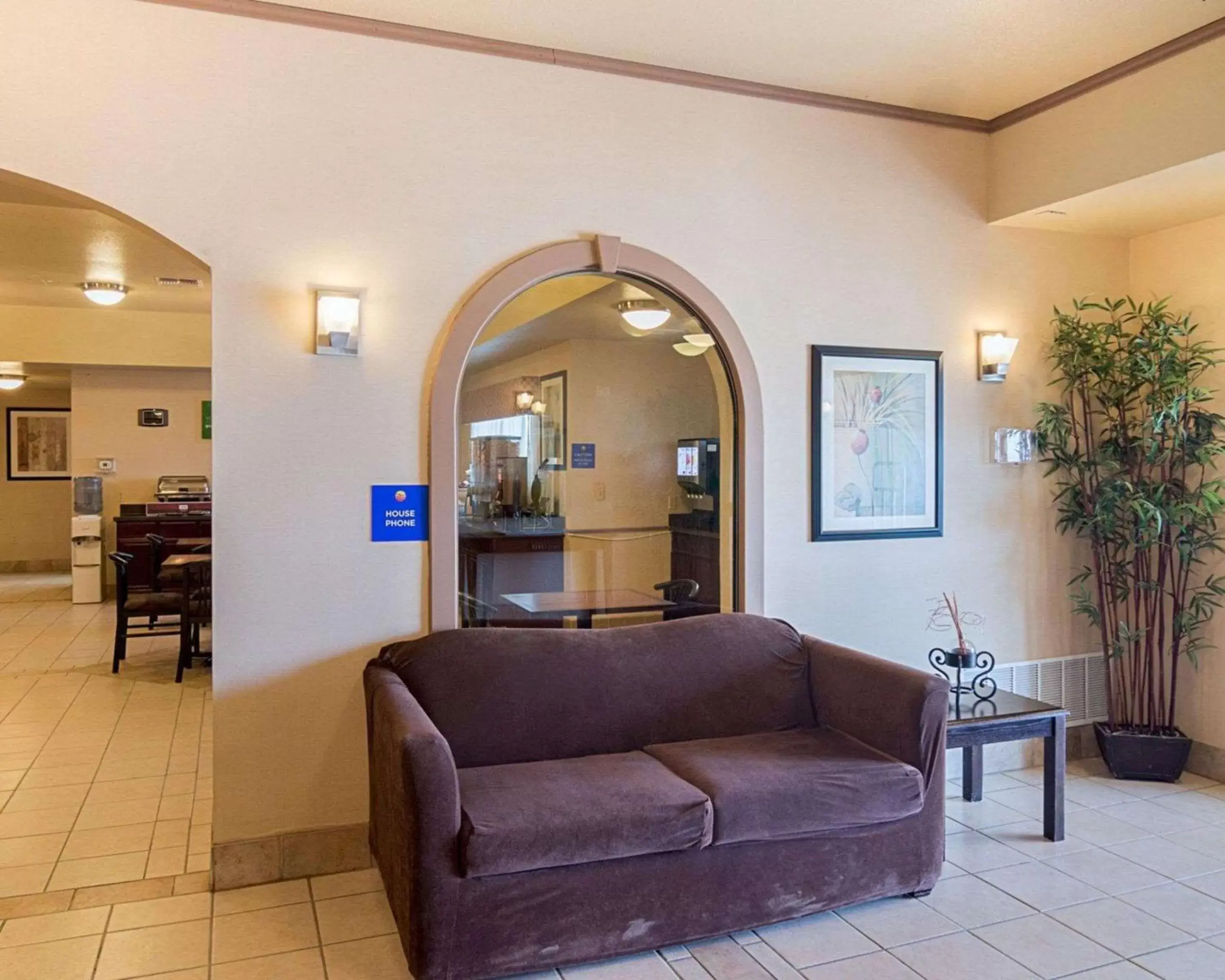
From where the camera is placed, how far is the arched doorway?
3387mm

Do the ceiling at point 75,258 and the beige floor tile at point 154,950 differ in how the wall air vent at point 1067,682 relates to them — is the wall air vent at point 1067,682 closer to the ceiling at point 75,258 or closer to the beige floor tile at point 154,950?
the beige floor tile at point 154,950

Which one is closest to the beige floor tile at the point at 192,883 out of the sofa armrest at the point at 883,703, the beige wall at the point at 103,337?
the sofa armrest at the point at 883,703

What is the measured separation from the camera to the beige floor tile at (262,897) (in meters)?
3.01

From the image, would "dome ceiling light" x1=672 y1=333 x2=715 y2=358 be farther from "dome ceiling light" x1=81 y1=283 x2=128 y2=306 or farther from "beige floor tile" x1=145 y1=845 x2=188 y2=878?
"dome ceiling light" x1=81 y1=283 x2=128 y2=306

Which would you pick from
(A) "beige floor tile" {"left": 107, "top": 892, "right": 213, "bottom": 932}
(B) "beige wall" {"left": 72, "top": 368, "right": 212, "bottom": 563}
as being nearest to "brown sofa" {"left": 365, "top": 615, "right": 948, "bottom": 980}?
(A) "beige floor tile" {"left": 107, "top": 892, "right": 213, "bottom": 932}

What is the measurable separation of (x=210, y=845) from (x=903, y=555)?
3065mm

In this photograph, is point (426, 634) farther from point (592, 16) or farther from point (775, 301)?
point (592, 16)

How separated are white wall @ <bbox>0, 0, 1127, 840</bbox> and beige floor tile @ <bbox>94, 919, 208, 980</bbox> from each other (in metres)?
0.38

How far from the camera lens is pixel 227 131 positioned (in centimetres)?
315

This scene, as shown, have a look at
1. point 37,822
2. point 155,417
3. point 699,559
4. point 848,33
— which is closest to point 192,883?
point 37,822

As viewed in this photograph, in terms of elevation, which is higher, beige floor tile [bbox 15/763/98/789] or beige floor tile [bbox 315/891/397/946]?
beige floor tile [bbox 15/763/98/789]

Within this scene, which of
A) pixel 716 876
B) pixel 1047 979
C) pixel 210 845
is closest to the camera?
pixel 1047 979

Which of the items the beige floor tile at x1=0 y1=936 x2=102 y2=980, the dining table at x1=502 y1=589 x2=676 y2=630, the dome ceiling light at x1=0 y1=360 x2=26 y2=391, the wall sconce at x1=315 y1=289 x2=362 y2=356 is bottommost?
the beige floor tile at x1=0 y1=936 x2=102 y2=980

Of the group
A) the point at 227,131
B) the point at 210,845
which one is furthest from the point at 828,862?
the point at 227,131
